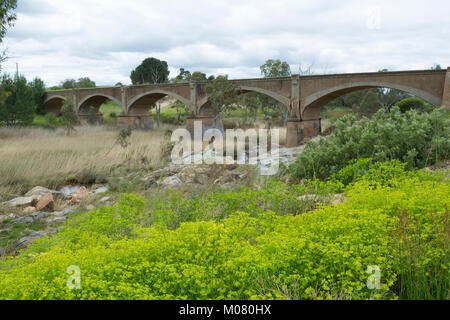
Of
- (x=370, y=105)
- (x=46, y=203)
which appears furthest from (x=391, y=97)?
(x=46, y=203)

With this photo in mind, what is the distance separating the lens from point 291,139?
24.7 meters

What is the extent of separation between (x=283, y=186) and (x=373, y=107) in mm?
31374

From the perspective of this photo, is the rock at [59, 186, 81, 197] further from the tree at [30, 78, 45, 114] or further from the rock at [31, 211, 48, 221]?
the tree at [30, 78, 45, 114]

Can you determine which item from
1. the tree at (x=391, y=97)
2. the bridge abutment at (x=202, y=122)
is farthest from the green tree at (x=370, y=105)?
the bridge abutment at (x=202, y=122)

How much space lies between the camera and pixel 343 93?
24.0 m

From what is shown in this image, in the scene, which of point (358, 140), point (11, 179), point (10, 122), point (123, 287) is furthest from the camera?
point (10, 122)

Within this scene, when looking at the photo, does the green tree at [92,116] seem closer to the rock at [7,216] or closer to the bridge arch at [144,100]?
the bridge arch at [144,100]

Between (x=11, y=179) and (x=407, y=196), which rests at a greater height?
(x=407, y=196)

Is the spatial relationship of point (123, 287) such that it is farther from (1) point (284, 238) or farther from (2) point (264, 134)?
(2) point (264, 134)

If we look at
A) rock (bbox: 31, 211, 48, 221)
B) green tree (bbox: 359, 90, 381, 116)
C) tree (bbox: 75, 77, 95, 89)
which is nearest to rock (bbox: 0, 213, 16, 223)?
rock (bbox: 31, 211, 48, 221)

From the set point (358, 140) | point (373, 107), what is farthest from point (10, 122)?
point (373, 107)

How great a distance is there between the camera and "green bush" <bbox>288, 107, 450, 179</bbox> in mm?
7395

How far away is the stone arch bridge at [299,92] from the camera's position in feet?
63.3

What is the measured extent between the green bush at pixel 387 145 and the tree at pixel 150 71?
51546mm
